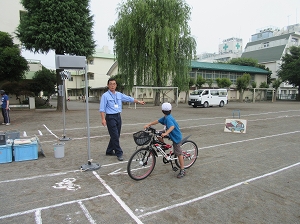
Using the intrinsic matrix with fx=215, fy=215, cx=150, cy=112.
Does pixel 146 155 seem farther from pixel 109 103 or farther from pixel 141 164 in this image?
pixel 109 103

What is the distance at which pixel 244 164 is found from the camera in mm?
5203

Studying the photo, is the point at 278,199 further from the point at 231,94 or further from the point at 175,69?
the point at 231,94

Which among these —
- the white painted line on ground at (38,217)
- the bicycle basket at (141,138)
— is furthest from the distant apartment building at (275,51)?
the white painted line on ground at (38,217)

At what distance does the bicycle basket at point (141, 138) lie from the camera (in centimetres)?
396

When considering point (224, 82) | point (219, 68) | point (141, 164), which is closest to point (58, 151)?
point (141, 164)

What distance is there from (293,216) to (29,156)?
5.63 meters

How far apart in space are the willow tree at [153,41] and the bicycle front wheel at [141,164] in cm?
1909

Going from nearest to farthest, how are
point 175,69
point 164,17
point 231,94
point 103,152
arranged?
point 103,152 → point 164,17 → point 175,69 → point 231,94

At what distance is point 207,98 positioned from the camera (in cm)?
2455

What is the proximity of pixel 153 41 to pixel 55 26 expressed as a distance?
377 inches

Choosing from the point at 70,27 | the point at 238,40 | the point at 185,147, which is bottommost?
the point at 185,147

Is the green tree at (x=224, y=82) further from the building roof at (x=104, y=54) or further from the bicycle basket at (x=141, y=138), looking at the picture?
the bicycle basket at (x=141, y=138)

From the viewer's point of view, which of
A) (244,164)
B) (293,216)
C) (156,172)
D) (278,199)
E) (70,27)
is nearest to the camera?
(293,216)

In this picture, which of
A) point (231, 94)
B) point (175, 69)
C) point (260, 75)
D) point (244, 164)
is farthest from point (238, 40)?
point (244, 164)
